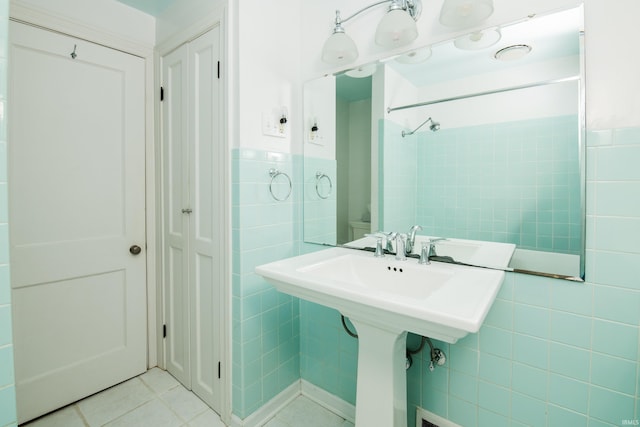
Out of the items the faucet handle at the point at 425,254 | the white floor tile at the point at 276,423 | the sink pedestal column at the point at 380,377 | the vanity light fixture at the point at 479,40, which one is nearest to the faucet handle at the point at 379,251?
the faucet handle at the point at 425,254

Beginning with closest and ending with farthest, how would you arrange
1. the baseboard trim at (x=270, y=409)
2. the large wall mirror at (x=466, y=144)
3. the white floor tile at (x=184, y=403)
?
the large wall mirror at (x=466, y=144)
the baseboard trim at (x=270, y=409)
the white floor tile at (x=184, y=403)

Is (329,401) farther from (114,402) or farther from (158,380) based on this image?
(114,402)

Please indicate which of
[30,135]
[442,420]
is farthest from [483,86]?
[30,135]

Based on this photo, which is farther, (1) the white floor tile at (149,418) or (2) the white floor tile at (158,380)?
(2) the white floor tile at (158,380)

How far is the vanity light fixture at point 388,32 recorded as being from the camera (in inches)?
47.9

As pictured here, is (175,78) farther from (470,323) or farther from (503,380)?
(503,380)

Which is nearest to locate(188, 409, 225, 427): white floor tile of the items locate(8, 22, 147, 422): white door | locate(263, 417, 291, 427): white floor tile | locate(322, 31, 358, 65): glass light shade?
locate(263, 417, 291, 427): white floor tile

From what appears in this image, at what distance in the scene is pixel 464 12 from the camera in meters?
1.09

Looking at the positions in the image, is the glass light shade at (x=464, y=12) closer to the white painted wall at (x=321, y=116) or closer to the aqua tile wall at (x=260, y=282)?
the white painted wall at (x=321, y=116)

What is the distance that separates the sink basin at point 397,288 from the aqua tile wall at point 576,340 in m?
0.22

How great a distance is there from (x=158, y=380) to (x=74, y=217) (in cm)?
113

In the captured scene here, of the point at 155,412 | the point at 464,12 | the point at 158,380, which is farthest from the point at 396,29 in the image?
the point at 158,380

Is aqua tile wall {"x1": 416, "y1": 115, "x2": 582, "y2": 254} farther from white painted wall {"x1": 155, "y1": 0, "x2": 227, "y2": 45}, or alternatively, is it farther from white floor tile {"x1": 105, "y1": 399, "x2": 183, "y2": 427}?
white floor tile {"x1": 105, "y1": 399, "x2": 183, "y2": 427}

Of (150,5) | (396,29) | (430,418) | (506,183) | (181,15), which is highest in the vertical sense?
(150,5)
